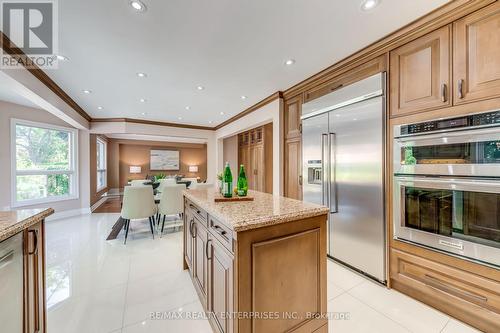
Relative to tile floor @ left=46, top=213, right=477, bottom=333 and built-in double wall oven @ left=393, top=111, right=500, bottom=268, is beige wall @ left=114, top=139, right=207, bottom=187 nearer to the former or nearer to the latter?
tile floor @ left=46, top=213, right=477, bottom=333

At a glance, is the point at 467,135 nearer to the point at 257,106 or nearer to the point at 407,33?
the point at 407,33

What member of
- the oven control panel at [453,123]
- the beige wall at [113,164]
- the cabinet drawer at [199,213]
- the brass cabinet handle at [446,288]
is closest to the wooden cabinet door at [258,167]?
the cabinet drawer at [199,213]

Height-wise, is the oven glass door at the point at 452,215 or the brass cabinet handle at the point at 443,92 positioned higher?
the brass cabinet handle at the point at 443,92

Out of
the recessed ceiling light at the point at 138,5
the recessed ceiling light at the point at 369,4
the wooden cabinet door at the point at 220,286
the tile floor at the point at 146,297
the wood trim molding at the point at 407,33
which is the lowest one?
the tile floor at the point at 146,297

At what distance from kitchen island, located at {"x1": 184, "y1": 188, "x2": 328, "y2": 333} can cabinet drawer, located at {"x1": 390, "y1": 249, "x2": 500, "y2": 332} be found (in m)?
1.07

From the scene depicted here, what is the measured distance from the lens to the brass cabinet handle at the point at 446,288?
5.04 ft

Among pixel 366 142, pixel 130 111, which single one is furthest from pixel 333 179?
pixel 130 111

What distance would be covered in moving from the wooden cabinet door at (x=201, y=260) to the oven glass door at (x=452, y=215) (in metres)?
1.82

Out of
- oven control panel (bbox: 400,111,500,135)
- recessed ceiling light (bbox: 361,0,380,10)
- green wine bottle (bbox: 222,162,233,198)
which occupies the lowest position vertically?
green wine bottle (bbox: 222,162,233,198)

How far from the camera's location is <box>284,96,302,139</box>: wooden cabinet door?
3256 millimetres

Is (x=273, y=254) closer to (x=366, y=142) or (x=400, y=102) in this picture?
(x=366, y=142)

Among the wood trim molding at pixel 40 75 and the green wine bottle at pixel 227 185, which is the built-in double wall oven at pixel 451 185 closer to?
the green wine bottle at pixel 227 185

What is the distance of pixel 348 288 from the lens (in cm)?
209

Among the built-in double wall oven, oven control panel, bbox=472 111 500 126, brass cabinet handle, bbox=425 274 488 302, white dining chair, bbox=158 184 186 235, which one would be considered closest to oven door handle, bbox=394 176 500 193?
the built-in double wall oven
